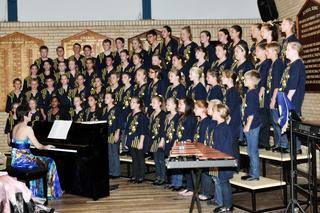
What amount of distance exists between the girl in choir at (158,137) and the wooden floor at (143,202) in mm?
313

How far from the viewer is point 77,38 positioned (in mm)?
11164

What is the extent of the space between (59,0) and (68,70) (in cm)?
195

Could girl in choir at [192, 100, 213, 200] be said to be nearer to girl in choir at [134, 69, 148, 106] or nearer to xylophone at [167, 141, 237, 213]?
xylophone at [167, 141, 237, 213]

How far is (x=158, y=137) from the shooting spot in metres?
7.83

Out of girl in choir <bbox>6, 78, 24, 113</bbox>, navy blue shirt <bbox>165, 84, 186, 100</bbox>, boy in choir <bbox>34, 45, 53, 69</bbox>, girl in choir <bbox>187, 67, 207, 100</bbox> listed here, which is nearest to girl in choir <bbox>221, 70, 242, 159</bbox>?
girl in choir <bbox>187, 67, 207, 100</bbox>

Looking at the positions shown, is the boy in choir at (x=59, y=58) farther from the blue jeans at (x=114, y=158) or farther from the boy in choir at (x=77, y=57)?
the blue jeans at (x=114, y=158)

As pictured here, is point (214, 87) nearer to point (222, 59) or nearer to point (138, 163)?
point (222, 59)

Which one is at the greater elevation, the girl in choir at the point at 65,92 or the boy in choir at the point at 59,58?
the boy in choir at the point at 59,58

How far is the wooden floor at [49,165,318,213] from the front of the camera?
641 centimetres

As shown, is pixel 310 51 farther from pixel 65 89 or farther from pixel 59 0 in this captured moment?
pixel 59 0

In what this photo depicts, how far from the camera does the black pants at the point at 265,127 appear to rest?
6.94 m

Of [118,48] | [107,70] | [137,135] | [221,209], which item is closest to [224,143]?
[221,209]

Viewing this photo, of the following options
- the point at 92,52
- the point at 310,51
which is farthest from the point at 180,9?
the point at 310,51

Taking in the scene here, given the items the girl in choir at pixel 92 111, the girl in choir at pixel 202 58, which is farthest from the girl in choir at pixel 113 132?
the girl in choir at pixel 202 58
